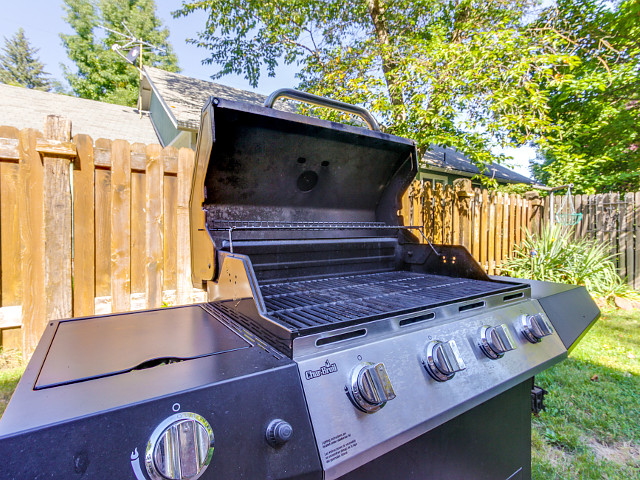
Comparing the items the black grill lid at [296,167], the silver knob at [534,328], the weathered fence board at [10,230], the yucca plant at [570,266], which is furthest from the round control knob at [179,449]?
the yucca plant at [570,266]

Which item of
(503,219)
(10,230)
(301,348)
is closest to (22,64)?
(10,230)

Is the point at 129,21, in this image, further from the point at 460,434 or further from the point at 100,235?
the point at 460,434

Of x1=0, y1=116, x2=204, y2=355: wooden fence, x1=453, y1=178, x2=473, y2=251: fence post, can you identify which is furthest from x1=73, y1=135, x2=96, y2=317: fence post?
x1=453, y1=178, x2=473, y2=251: fence post

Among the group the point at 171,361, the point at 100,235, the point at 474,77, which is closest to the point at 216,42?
the point at 474,77

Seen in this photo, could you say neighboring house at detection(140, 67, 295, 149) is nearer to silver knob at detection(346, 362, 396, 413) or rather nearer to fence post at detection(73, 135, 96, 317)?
fence post at detection(73, 135, 96, 317)

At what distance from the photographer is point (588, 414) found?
190 cm

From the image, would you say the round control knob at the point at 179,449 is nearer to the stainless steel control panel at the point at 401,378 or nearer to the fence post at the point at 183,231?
the stainless steel control panel at the point at 401,378

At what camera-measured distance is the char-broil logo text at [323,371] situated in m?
0.58

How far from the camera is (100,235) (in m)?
2.34

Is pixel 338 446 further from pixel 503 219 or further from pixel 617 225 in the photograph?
pixel 617 225

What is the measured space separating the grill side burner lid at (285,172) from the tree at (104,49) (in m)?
16.3

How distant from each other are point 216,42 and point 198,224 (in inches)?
271

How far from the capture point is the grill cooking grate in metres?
0.79

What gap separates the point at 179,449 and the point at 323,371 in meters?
0.26
